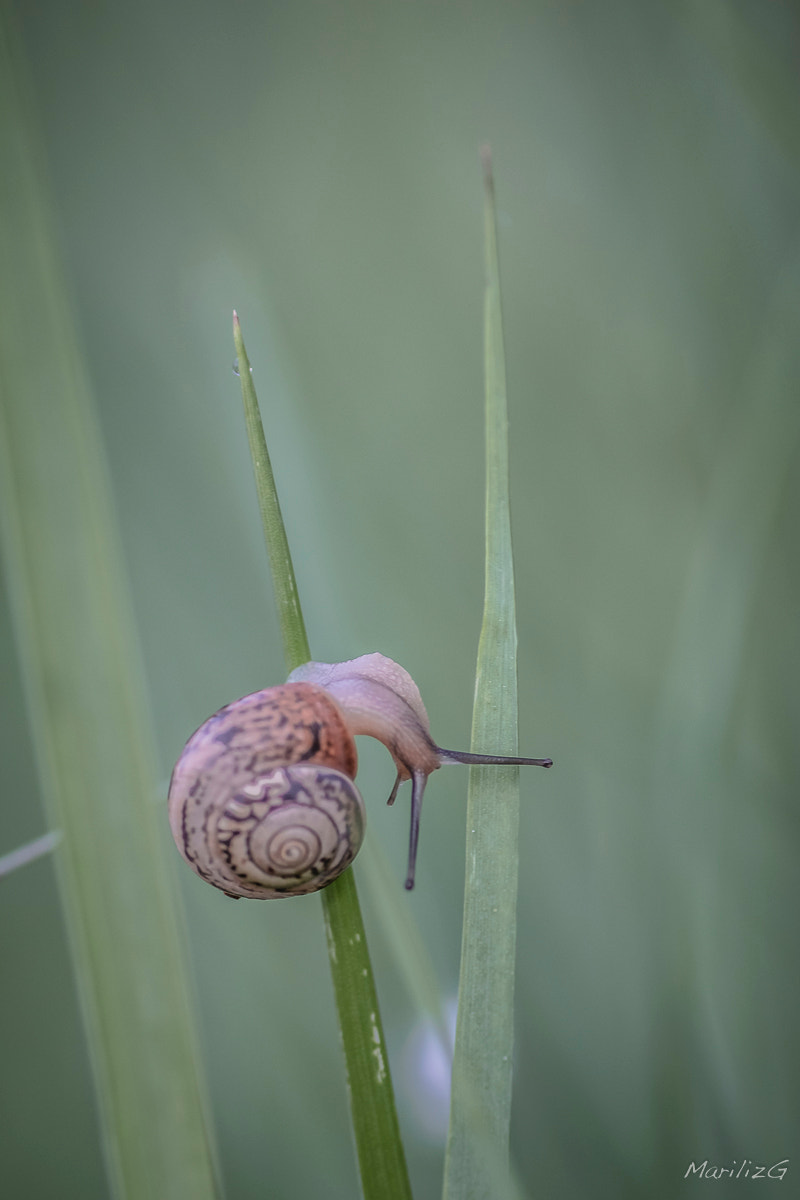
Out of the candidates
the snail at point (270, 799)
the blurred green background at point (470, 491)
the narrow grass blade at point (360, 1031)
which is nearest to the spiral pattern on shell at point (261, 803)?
the snail at point (270, 799)

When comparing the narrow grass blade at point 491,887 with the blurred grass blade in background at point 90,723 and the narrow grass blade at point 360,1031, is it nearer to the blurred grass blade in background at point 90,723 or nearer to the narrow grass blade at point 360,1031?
the narrow grass blade at point 360,1031

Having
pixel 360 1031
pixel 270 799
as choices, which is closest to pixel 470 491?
pixel 270 799

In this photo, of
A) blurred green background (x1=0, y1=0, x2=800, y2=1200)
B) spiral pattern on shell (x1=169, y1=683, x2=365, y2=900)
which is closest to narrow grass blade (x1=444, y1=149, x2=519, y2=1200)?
spiral pattern on shell (x1=169, y1=683, x2=365, y2=900)

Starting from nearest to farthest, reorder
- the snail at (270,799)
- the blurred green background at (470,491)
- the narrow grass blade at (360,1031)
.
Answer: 1. the narrow grass blade at (360,1031)
2. the snail at (270,799)
3. the blurred green background at (470,491)

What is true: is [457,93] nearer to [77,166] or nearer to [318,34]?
[318,34]

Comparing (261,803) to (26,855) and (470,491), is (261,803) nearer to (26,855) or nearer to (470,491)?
(26,855)
